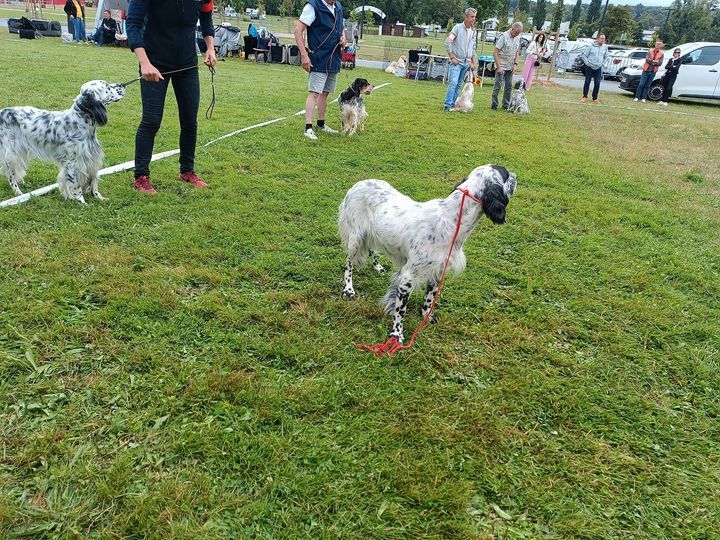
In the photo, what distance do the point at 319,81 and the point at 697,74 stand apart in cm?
1658

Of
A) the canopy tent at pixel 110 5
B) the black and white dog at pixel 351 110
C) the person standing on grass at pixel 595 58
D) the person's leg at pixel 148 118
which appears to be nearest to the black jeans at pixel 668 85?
the person standing on grass at pixel 595 58

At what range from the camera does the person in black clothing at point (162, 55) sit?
4609 mm

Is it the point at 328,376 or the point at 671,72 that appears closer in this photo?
the point at 328,376

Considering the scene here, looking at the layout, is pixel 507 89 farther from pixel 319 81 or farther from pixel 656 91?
pixel 656 91

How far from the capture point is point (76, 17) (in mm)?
22438

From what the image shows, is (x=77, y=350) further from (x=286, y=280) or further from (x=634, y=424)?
(x=634, y=424)

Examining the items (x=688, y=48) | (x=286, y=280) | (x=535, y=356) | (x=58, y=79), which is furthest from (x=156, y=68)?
(x=688, y=48)

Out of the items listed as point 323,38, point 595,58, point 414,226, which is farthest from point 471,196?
point 595,58

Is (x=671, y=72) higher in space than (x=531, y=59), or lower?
higher

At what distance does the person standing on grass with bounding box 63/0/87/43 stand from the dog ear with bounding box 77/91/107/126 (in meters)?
22.3

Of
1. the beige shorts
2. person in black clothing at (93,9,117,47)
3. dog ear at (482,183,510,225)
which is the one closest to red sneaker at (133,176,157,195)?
the beige shorts

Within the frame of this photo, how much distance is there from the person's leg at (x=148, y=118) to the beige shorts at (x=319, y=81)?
321 centimetres

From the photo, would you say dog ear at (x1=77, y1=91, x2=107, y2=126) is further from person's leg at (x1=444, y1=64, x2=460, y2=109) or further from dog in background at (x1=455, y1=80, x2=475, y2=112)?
dog in background at (x1=455, y1=80, x2=475, y2=112)

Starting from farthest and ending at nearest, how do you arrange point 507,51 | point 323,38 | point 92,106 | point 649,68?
point 649,68
point 507,51
point 323,38
point 92,106
